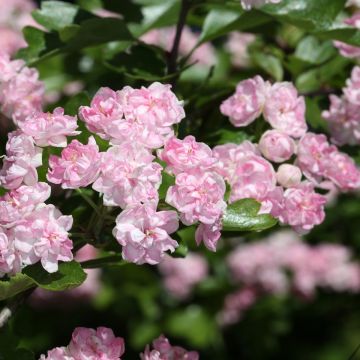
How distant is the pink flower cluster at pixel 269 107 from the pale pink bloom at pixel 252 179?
10 centimetres

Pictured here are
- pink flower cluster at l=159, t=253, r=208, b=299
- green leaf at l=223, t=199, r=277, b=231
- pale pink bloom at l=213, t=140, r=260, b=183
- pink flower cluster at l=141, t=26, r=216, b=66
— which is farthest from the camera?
pink flower cluster at l=159, t=253, r=208, b=299

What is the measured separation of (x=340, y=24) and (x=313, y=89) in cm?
22

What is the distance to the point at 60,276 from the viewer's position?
105 cm

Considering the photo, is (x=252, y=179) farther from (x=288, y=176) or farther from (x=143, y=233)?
(x=143, y=233)

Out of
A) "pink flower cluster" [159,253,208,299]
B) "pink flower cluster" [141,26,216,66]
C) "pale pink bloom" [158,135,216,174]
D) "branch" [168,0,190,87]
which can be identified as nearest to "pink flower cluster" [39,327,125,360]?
"pale pink bloom" [158,135,216,174]

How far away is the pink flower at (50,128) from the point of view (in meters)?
1.10

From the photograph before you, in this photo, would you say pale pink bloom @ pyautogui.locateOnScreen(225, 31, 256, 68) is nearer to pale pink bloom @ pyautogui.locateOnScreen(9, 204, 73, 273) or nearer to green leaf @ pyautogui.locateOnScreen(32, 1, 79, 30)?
green leaf @ pyautogui.locateOnScreen(32, 1, 79, 30)

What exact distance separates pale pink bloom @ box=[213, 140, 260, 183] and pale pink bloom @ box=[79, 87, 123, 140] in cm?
18

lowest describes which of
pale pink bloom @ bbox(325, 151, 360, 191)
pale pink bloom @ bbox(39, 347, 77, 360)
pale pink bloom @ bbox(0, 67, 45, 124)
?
pale pink bloom @ bbox(39, 347, 77, 360)

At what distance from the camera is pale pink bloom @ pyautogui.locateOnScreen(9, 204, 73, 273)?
1028 millimetres

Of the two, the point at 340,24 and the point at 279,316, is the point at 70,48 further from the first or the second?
the point at 279,316

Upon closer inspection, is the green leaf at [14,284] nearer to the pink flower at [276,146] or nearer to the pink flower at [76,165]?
the pink flower at [76,165]

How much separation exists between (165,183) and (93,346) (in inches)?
8.6

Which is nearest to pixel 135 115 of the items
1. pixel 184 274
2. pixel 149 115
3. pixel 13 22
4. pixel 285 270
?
pixel 149 115
